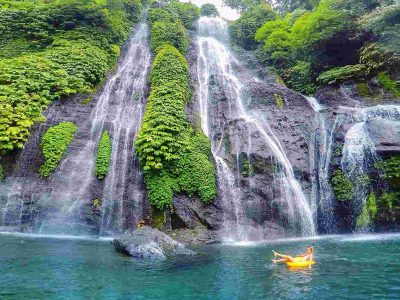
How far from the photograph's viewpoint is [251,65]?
31500 millimetres

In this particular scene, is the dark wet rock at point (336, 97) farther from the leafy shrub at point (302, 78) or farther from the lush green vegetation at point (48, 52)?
the lush green vegetation at point (48, 52)

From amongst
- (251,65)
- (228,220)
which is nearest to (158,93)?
(228,220)

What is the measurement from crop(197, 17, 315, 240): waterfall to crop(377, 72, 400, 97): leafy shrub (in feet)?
26.4

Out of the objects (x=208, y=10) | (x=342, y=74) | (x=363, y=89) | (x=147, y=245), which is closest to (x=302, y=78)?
(x=342, y=74)

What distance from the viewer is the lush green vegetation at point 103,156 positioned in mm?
17812

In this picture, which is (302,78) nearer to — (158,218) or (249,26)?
(249,26)

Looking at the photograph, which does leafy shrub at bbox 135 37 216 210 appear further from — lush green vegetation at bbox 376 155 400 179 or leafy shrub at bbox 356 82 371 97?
leafy shrub at bbox 356 82 371 97

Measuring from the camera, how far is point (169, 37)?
98.1 ft

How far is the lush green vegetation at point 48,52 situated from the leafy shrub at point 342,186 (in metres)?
14.6

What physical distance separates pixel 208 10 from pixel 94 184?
31.9m

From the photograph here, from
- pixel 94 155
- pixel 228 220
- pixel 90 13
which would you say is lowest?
pixel 228 220

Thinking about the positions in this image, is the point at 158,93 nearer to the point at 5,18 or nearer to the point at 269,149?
the point at 269,149

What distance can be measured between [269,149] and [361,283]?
10787 mm

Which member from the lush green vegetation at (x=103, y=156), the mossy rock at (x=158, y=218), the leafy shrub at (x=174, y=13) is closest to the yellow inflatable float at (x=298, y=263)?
the mossy rock at (x=158, y=218)
